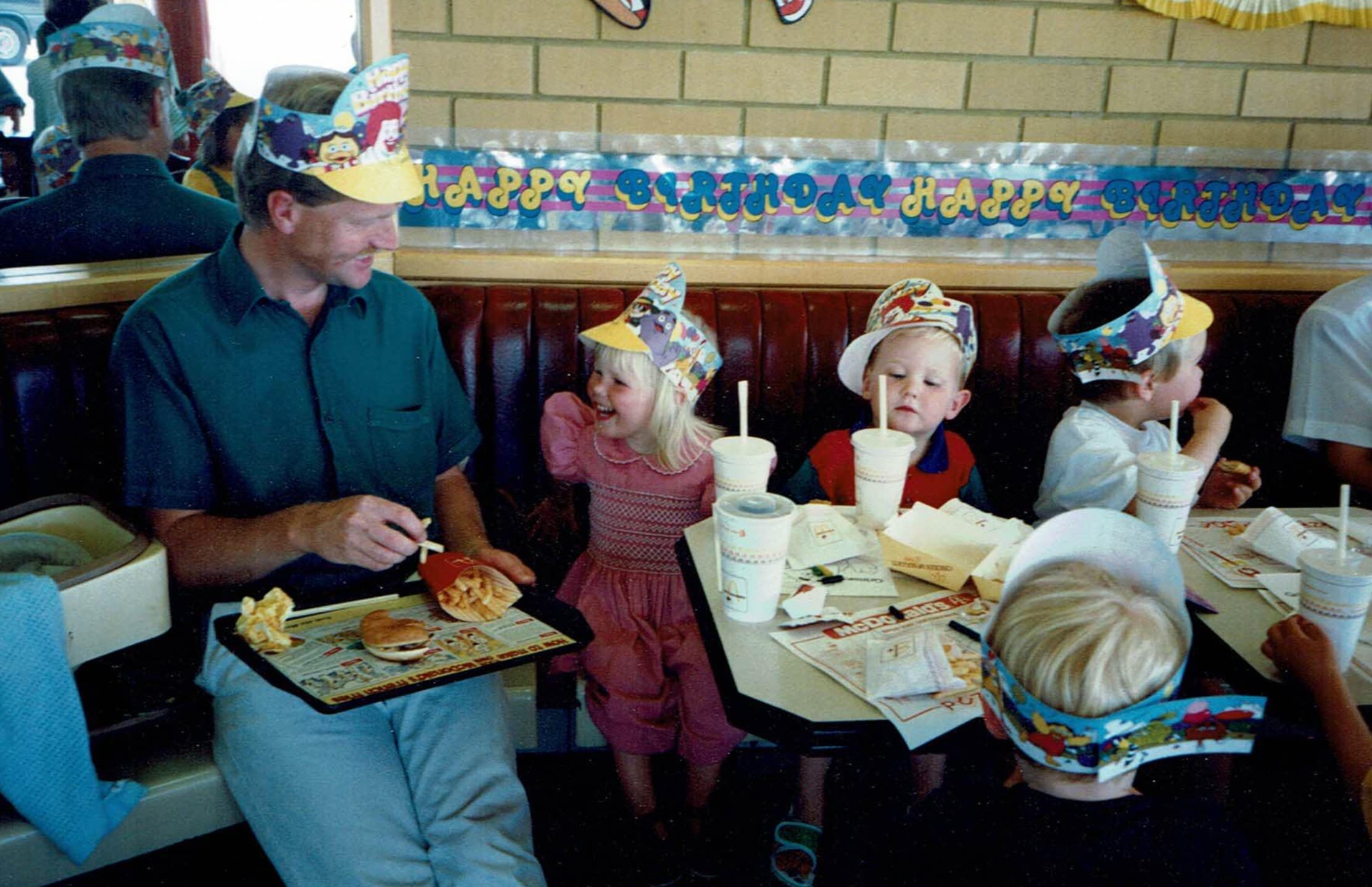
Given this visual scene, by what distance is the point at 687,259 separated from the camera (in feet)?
9.95

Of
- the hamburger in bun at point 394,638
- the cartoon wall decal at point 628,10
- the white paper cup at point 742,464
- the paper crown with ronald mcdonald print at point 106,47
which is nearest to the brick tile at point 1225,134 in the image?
the cartoon wall decal at point 628,10

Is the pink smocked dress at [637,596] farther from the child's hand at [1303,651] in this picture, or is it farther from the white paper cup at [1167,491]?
the child's hand at [1303,651]

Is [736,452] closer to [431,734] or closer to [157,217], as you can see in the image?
[431,734]

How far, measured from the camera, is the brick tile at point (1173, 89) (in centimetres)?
311

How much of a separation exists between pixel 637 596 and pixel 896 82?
1717 mm

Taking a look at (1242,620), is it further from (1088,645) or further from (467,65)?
(467,65)

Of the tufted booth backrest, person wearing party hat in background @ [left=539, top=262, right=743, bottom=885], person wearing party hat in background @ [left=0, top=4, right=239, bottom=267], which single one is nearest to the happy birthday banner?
the tufted booth backrest

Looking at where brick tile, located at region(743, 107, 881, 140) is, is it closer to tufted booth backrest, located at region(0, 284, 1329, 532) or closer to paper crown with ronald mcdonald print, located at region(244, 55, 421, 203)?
tufted booth backrest, located at region(0, 284, 1329, 532)

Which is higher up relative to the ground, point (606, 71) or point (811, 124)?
point (606, 71)

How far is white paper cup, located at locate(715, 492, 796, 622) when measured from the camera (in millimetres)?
1490

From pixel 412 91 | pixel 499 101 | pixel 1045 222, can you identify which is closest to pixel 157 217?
pixel 412 91

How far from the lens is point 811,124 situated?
3027 millimetres

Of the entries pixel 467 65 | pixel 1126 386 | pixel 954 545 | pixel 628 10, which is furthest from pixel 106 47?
pixel 1126 386

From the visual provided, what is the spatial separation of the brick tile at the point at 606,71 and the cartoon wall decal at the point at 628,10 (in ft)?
0.23
